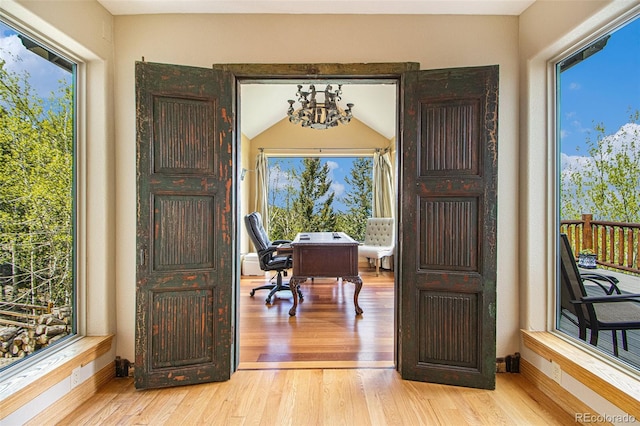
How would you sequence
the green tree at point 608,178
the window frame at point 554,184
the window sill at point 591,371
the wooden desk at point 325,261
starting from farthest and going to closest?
the wooden desk at point 325,261 < the window frame at point 554,184 < the green tree at point 608,178 < the window sill at point 591,371

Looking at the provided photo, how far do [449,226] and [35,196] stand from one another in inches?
103

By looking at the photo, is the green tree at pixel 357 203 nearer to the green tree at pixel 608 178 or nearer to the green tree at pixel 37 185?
the green tree at pixel 608 178

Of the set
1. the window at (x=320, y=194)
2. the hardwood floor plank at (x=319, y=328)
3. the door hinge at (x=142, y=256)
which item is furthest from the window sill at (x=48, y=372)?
the window at (x=320, y=194)

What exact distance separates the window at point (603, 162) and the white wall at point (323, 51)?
318 mm

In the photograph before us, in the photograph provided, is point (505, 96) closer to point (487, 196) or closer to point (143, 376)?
point (487, 196)

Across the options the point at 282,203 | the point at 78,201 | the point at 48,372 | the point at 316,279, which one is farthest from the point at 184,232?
the point at 282,203

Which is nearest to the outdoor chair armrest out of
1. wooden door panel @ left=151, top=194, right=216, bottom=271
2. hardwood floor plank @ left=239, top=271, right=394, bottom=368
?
hardwood floor plank @ left=239, top=271, right=394, bottom=368

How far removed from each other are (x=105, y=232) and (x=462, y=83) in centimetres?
269

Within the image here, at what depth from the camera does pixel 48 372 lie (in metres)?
1.87

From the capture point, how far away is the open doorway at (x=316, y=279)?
2.80 m

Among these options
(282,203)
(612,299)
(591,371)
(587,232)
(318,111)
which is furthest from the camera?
(282,203)

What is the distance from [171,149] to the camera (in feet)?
7.48

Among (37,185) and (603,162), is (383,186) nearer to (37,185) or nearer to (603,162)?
(603,162)

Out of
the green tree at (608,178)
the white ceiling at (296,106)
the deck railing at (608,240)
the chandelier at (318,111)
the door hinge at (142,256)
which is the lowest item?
the door hinge at (142,256)
